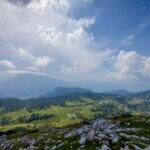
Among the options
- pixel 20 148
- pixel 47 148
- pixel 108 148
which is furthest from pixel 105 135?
pixel 20 148

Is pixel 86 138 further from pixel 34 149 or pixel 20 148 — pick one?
pixel 20 148

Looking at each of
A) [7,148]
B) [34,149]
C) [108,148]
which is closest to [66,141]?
[34,149]

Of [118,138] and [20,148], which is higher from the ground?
[118,138]

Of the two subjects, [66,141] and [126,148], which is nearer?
[126,148]

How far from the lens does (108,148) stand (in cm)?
2247

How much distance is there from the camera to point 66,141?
1074 inches

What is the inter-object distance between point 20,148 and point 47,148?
25.5 ft

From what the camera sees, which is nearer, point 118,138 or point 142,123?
point 118,138

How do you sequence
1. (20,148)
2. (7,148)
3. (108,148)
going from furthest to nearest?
(7,148) < (20,148) < (108,148)

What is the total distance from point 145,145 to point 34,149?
18.3m

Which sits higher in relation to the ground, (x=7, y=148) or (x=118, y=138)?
(x=118, y=138)

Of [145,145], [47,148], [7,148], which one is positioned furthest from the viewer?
[7,148]

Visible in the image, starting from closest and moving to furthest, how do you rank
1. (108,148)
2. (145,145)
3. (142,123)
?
(108,148), (145,145), (142,123)

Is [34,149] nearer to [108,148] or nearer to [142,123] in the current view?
[108,148]
